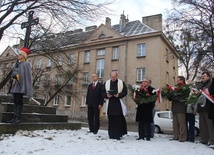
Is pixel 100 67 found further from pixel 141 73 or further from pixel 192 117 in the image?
pixel 192 117

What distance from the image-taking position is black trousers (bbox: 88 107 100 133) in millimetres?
7340

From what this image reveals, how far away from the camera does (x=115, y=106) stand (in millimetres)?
6398

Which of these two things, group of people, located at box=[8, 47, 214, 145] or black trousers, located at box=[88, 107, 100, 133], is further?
black trousers, located at box=[88, 107, 100, 133]

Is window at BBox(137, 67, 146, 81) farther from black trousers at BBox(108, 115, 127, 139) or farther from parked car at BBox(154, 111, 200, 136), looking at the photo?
black trousers at BBox(108, 115, 127, 139)

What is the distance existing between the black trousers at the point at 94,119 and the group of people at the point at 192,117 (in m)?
2.40

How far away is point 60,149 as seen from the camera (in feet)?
14.5

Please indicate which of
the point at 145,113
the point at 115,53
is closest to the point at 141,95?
the point at 145,113

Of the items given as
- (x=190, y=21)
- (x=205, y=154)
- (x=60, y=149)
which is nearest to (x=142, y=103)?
(x=205, y=154)

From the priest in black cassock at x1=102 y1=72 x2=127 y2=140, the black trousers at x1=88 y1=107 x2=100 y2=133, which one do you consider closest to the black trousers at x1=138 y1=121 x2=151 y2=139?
the priest in black cassock at x1=102 y1=72 x2=127 y2=140

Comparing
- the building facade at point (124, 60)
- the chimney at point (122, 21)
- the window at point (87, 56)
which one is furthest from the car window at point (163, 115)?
the chimney at point (122, 21)

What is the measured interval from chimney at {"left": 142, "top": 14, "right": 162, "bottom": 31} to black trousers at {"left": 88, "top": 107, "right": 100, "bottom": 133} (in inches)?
972

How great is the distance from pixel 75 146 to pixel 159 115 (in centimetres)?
1109

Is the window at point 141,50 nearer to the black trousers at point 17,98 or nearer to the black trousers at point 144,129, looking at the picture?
the black trousers at point 144,129

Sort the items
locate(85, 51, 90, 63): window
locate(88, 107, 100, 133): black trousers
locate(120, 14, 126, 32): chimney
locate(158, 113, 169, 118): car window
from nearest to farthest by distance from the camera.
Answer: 1. locate(88, 107, 100, 133): black trousers
2. locate(158, 113, 169, 118): car window
3. locate(85, 51, 90, 63): window
4. locate(120, 14, 126, 32): chimney
